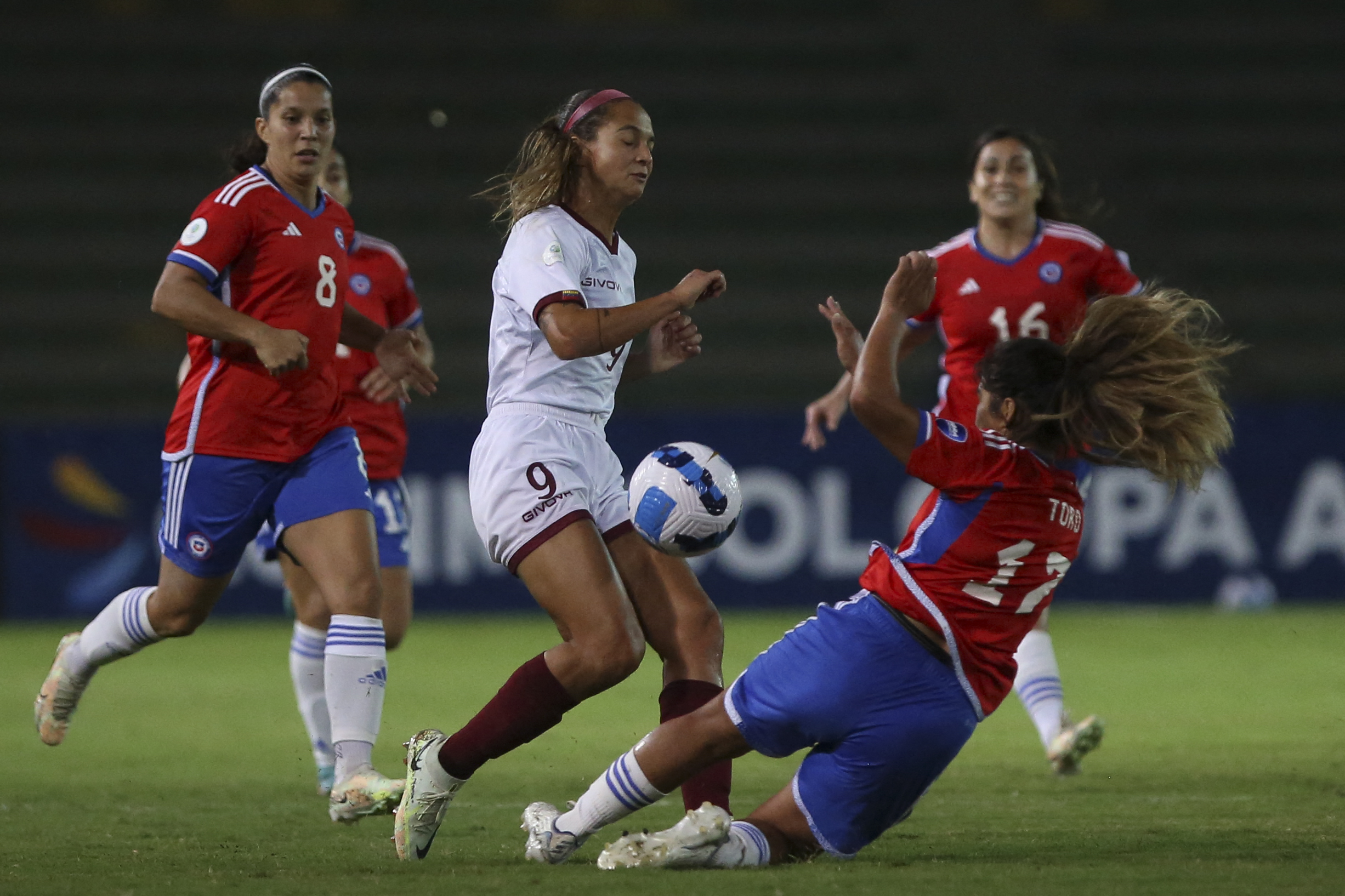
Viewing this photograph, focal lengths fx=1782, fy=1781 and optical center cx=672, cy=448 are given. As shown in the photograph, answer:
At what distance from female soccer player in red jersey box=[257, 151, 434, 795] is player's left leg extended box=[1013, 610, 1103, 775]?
7.34 ft

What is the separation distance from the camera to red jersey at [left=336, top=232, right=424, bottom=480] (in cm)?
664

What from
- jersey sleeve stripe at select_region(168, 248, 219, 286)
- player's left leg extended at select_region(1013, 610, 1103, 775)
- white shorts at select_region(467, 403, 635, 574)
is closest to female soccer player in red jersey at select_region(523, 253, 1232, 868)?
white shorts at select_region(467, 403, 635, 574)

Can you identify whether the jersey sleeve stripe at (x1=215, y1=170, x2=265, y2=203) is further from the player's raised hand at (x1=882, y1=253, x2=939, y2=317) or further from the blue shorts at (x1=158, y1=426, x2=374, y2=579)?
the player's raised hand at (x1=882, y1=253, x2=939, y2=317)

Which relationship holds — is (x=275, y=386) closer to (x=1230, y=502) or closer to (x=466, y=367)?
(x=1230, y=502)

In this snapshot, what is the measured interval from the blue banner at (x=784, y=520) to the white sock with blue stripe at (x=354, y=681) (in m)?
7.25

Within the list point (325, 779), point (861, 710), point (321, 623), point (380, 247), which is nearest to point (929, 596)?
point (861, 710)

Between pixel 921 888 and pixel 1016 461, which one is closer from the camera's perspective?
pixel 921 888

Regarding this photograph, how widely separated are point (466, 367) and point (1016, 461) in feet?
39.6

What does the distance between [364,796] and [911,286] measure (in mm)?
2024

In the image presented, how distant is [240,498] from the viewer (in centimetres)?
514

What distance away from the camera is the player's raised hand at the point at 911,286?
3988 millimetres

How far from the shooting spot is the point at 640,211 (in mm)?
17203

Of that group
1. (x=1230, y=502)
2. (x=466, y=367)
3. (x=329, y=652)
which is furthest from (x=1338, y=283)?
(x=329, y=652)

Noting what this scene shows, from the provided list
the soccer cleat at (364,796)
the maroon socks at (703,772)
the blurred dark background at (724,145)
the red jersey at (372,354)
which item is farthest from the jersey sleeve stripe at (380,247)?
the blurred dark background at (724,145)
